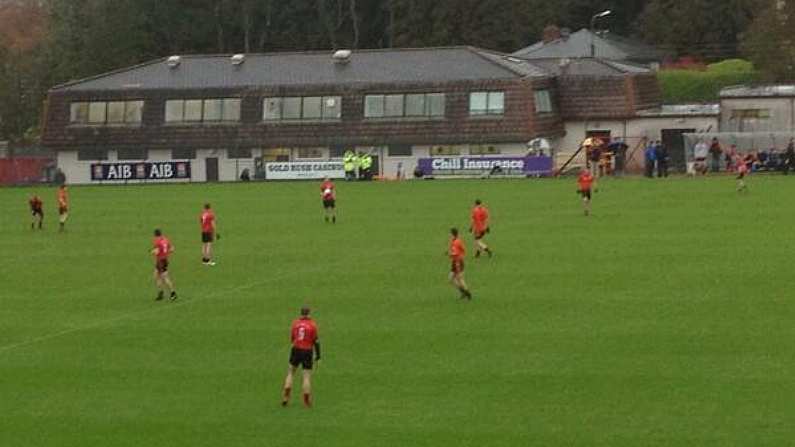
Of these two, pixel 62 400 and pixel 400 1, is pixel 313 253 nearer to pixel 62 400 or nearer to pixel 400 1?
pixel 62 400

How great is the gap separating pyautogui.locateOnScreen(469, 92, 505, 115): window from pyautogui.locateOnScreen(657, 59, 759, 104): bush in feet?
73.2

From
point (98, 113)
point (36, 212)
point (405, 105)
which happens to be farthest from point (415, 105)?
point (36, 212)

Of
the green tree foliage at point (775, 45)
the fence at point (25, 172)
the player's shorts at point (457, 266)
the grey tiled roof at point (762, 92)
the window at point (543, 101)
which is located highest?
the green tree foliage at point (775, 45)

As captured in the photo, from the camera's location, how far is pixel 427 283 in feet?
158

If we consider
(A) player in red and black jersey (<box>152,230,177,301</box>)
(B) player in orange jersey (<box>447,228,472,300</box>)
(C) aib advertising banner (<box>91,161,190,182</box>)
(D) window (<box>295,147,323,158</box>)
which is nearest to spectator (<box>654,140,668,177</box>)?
(D) window (<box>295,147,323,158</box>)

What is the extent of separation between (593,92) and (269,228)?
39259 mm

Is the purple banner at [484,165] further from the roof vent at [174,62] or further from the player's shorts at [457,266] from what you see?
the player's shorts at [457,266]

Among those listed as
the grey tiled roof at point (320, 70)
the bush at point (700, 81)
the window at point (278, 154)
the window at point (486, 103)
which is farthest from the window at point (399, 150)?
the bush at point (700, 81)

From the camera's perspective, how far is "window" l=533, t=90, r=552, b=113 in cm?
9881

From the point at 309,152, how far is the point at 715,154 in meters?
24.7

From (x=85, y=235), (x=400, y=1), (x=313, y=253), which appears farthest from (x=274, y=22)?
(x=313, y=253)

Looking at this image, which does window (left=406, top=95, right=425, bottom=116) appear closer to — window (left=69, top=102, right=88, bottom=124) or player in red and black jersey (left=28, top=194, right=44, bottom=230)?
window (left=69, top=102, right=88, bottom=124)

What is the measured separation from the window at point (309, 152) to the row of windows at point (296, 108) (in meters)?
1.85

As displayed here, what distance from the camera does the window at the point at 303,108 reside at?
10219 centimetres
